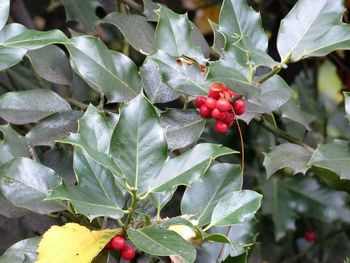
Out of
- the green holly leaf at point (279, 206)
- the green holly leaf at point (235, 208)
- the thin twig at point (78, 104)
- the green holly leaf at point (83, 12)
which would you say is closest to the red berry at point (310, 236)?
the green holly leaf at point (279, 206)

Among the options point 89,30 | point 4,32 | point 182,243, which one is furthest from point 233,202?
point 89,30

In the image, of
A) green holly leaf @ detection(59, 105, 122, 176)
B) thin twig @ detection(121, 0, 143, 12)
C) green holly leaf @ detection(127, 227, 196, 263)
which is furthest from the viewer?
thin twig @ detection(121, 0, 143, 12)

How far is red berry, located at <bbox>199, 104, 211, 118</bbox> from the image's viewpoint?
99cm

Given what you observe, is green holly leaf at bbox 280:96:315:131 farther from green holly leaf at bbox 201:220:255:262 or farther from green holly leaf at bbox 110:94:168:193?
green holly leaf at bbox 110:94:168:193

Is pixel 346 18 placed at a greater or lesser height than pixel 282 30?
lesser

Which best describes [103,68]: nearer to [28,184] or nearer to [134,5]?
[28,184]

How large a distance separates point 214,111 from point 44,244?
30cm

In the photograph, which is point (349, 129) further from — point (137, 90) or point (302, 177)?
point (137, 90)

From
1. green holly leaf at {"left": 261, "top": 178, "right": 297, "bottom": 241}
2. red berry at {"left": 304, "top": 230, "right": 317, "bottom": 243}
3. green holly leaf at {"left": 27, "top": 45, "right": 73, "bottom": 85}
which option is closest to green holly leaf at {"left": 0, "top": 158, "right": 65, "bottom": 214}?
green holly leaf at {"left": 27, "top": 45, "right": 73, "bottom": 85}

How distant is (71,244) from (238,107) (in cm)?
31

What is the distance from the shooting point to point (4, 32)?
969mm

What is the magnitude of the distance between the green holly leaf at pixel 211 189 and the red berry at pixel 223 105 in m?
0.07

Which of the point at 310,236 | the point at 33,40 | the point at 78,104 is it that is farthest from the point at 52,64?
the point at 310,236

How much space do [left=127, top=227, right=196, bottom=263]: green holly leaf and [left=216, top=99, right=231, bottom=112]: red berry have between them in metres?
0.22
